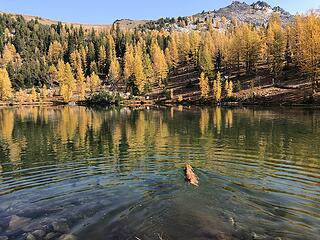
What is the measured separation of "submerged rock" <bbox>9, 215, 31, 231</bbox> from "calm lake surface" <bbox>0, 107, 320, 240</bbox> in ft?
0.16

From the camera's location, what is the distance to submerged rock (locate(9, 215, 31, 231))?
15.7 m

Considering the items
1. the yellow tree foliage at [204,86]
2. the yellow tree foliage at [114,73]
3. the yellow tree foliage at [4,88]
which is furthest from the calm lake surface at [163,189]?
the yellow tree foliage at [114,73]

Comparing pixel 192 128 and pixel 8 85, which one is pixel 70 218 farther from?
pixel 8 85

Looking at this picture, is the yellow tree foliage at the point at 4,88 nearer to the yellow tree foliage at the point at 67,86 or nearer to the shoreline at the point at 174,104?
the shoreline at the point at 174,104

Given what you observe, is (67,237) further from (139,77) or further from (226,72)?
(226,72)

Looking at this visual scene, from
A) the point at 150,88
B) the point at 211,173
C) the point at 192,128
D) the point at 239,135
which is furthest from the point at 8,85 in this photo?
the point at 211,173

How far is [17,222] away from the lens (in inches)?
643

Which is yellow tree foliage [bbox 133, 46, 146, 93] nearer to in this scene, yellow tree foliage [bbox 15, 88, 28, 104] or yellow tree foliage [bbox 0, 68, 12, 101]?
yellow tree foliage [bbox 15, 88, 28, 104]

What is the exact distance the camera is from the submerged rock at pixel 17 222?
15688 mm

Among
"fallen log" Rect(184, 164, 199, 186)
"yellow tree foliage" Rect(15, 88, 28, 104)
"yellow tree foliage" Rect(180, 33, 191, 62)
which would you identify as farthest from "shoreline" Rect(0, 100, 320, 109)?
"fallen log" Rect(184, 164, 199, 186)

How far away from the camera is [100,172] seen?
1053 inches

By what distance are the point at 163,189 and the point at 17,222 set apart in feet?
29.6

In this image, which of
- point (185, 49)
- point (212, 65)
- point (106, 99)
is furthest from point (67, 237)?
point (185, 49)

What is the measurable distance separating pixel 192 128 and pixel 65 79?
125m
